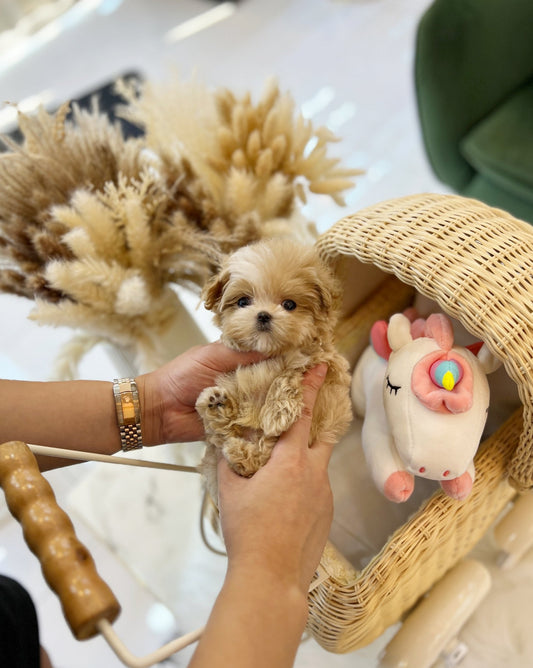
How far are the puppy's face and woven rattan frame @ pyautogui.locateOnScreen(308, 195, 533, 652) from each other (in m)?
0.13

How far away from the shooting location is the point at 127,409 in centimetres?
96

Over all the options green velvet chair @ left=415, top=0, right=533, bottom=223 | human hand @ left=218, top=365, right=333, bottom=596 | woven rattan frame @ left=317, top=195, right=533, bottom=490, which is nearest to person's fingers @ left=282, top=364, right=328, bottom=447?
human hand @ left=218, top=365, right=333, bottom=596

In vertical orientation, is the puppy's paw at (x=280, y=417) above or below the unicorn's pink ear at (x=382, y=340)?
above

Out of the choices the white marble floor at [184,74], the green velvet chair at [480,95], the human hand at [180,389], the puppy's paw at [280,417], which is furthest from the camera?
the green velvet chair at [480,95]

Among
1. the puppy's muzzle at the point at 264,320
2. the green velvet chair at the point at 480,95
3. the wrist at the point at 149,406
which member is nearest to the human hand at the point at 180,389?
the wrist at the point at 149,406

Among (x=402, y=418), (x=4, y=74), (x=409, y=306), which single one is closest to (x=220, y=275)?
(x=402, y=418)

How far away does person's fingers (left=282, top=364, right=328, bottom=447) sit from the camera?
78 cm

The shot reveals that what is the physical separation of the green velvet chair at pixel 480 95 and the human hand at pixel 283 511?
1.17 meters

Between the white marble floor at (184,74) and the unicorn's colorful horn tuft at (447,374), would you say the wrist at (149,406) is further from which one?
the unicorn's colorful horn tuft at (447,374)

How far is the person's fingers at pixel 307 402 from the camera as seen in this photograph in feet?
2.56

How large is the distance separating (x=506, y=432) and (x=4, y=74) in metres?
3.17

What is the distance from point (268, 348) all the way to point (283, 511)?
9.6 inches

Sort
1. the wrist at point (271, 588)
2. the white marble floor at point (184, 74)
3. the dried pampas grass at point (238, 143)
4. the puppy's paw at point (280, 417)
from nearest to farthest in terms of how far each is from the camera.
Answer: the wrist at point (271, 588) → the puppy's paw at point (280, 417) → the dried pampas grass at point (238, 143) → the white marble floor at point (184, 74)

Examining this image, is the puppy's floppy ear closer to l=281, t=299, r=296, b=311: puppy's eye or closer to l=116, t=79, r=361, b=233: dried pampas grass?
l=281, t=299, r=296, b=311: puppy's eye
